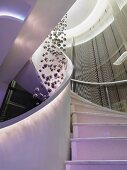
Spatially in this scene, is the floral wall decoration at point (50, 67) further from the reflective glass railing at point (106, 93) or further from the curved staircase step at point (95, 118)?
the curved staircase step at point (95, 118)

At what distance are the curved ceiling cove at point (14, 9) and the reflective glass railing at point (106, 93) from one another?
2128mm

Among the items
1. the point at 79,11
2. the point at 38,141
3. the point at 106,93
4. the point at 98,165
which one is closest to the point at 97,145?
the point at 98,165

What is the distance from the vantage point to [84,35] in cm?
763

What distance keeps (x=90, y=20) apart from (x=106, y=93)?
137 inches

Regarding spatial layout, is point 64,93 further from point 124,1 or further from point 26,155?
point 124,1

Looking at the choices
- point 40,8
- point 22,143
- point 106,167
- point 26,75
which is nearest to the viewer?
point 22,143

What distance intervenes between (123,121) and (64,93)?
1.15 m

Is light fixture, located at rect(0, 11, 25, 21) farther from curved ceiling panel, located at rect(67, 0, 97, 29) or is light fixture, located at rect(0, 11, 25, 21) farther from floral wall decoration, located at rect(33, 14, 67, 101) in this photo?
curved ceiling panel, located at rect(67, 0, 97, 29)

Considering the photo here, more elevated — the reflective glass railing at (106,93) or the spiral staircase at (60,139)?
the reflective glass railing at (106,93)

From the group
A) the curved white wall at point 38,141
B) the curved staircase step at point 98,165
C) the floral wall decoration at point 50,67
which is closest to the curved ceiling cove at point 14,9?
the floral wall decoration at point 50,67

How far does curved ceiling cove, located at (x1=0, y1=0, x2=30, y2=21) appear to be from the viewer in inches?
115

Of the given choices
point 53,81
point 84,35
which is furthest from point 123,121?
point 84,35

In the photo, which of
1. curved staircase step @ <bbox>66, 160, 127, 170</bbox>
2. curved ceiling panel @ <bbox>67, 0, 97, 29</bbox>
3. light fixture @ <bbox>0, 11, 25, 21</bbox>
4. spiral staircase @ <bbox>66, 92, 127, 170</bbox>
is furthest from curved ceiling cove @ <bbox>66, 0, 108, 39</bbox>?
curved staircase step @ <bbox>66, 160, 127, 170</bbox>

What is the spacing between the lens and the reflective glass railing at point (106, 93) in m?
4.86
